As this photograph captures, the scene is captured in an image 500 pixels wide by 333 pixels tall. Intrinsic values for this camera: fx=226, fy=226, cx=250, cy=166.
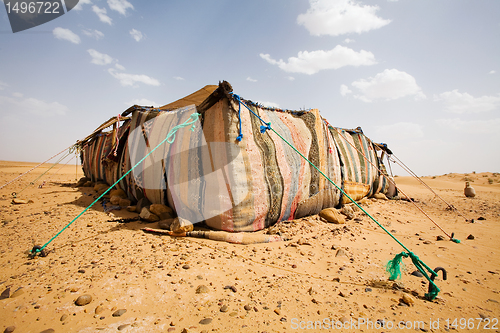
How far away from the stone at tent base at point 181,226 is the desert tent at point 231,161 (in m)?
0.21

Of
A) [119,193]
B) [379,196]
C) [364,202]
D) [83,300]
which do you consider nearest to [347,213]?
[364,202]

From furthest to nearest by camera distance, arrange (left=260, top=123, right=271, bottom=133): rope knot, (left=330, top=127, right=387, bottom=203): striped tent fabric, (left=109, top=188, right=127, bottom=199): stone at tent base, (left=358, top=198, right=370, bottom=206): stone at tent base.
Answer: (left=358, top=198, right=370, bottom=206): stone at tent base, (left=330, top=127, right=387, bottom=203): striped tent fabric, (left=109, top=188, right=127, bottom=199): stone at tent base, (left=260, top=123, right=271, bottom=133): rope knot

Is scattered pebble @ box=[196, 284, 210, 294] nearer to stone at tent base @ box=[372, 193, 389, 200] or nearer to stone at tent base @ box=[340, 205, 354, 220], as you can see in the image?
stone at tent base @ box=[340, 205, 354, 220]

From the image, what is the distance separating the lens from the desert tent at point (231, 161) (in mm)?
3184

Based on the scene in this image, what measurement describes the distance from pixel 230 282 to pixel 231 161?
62.6 inches

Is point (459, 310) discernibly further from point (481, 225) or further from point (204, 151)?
point (481, 225)

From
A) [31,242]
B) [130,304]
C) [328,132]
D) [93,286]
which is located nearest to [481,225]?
[328,132]

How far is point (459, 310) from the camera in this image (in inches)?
68.4

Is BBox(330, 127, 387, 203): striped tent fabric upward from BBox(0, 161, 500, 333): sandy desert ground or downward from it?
upward

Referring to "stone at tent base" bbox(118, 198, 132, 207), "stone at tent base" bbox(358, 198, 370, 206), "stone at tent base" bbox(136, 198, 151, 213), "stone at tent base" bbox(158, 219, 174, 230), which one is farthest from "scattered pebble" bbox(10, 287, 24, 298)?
"stone at tent base" bbox(358, 198, 370, 206)

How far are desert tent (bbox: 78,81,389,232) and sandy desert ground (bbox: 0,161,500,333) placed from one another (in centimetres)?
48

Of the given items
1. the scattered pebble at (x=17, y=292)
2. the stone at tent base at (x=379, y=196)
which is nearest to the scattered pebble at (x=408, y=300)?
the scattered pebble at (x=17, y=292)

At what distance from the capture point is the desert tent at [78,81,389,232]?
3.18 meters

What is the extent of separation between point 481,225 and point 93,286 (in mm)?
6331
